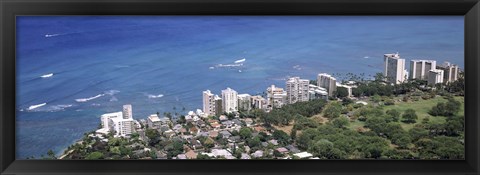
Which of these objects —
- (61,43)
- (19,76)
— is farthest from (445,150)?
(19,76)

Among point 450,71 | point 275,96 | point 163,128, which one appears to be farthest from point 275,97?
point 450,71

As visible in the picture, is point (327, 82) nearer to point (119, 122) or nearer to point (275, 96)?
point (275, 96)

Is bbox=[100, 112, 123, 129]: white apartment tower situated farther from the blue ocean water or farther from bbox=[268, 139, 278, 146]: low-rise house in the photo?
bbox=[268, 139, 278, 146]: low-rise house

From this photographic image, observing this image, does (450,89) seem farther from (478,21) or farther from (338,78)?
(338,78)

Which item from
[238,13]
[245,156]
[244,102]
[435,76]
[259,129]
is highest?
[238,13]

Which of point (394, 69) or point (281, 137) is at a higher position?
point (394, 69)

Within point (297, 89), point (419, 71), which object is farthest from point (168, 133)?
point (419, 71)

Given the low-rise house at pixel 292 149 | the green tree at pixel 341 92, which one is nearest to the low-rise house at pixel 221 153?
the low-rise house at pixel 292 149
